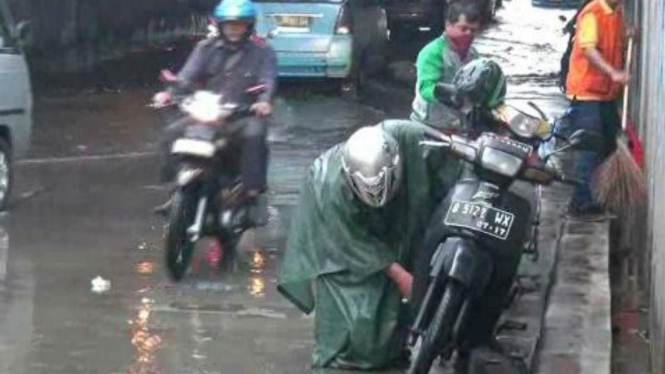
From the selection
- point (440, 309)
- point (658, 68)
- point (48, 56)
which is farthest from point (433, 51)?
point (48, 56)

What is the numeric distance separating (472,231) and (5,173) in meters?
6.58

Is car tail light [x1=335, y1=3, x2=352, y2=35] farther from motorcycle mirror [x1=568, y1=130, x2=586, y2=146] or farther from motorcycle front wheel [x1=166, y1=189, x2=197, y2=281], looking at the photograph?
motorcycle mirror [x1=568, y1=130, x2=586, y2=146]

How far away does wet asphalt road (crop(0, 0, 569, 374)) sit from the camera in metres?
8.19

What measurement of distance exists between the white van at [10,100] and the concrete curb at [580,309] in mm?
4646

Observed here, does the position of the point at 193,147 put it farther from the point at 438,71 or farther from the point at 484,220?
the point at 484,220

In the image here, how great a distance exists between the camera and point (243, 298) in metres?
9.55

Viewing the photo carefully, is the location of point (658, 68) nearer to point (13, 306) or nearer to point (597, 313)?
point (597, 313)

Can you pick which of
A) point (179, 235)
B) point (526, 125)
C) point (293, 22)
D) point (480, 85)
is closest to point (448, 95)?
point (480, 85)

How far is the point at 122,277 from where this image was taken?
33.0ft

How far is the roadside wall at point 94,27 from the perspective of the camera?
2420cm

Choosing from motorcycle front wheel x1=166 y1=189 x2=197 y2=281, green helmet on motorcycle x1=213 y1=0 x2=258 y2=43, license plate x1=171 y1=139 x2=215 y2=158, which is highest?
green helmet on motorcycle x1=213 y1=0 x2=258 y2=43

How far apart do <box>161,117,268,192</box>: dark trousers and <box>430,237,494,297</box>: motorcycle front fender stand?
11.7ft

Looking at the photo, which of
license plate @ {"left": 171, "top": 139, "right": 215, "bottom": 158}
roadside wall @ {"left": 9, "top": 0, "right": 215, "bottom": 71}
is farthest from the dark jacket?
roadside wall @ {"left": 9, "top": 0, "right": 215, "bottom": 71}

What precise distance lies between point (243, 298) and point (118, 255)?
5.06 feet
